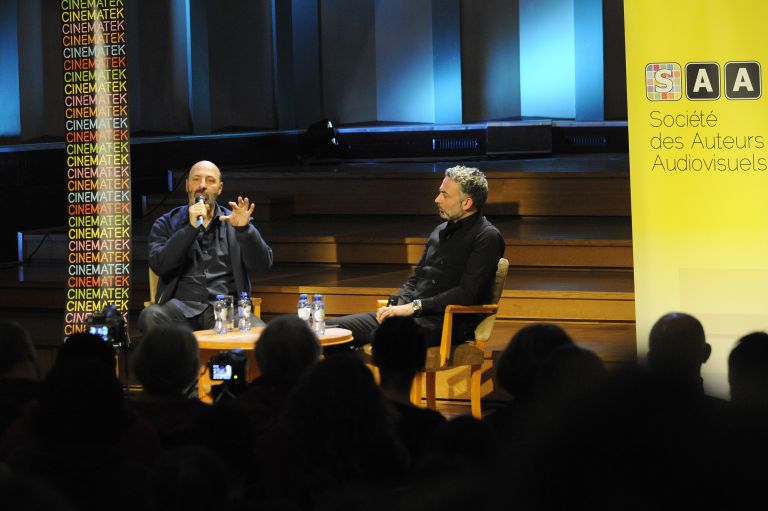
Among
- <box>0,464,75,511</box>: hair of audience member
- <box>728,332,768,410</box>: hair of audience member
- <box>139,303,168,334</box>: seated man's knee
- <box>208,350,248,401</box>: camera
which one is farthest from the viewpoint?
<box>139,303,168,334</box>: seated man's knee

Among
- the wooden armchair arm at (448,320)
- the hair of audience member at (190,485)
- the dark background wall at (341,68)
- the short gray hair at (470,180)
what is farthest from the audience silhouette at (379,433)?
the dark background wall at (341,68)

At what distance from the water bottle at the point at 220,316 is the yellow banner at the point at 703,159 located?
1.76m

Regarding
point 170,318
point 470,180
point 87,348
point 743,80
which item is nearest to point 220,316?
point 170,318

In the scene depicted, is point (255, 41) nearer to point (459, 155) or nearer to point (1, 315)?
point (459, 155)

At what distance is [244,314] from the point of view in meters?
5.13

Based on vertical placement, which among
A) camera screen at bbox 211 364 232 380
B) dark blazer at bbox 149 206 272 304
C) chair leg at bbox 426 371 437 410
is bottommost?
chair leg at bbox 426 371 437 410

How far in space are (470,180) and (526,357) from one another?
7.88ft

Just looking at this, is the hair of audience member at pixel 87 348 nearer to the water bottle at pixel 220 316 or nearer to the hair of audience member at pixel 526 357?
the hair of audience member at pixel 526 357

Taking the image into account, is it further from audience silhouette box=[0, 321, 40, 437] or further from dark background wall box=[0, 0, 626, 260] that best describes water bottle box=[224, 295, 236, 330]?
dark background wall box=[0, 0, 626, 260]

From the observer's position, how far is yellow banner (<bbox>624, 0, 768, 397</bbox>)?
4266 millimetres

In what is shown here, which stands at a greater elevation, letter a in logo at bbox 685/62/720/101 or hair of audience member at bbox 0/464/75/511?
letter a in logo at bbox 685/62/720/101

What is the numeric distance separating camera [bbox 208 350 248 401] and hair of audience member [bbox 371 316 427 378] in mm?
993

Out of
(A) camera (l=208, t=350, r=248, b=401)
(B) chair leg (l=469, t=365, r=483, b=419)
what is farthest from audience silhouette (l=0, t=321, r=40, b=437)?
(B) chair leg (l=469, t=365, r=483, b=419)

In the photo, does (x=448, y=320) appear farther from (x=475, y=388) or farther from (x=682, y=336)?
(x=682, y=336)
